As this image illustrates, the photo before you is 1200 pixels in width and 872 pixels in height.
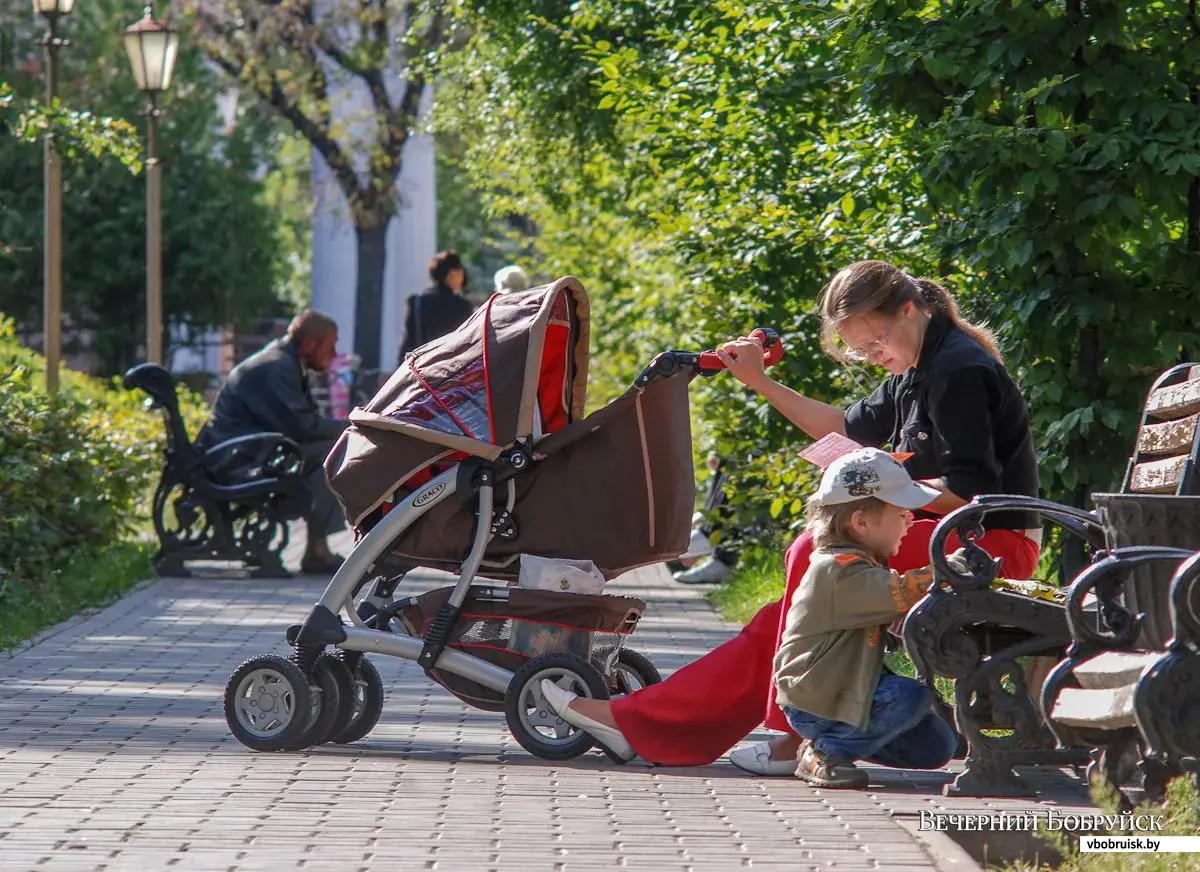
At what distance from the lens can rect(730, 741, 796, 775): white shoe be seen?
6.50 m

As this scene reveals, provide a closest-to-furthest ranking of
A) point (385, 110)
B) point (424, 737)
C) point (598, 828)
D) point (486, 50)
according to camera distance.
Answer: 1. point (598, 828)
2. point (424, 737)
3. point (486, 50)
4. point (385, 110)

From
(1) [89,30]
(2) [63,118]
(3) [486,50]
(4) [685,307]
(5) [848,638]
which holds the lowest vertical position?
(5) [848,638]

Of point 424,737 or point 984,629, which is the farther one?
point 424,737

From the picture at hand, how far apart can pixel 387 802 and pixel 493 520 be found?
130 centimetres

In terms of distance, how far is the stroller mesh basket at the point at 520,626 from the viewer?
6.81 meters

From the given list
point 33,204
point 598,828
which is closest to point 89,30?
point 33,204

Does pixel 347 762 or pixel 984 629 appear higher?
pixel 984 629

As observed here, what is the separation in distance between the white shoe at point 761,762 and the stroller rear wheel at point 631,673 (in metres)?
0.58

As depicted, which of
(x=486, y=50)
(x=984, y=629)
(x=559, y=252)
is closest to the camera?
(x=984, y=629)

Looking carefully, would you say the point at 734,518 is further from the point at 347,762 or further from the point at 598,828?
the point at 598,828

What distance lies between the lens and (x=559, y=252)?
2173cm

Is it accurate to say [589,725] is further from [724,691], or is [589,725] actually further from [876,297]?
[876,297]

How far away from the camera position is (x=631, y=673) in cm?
724

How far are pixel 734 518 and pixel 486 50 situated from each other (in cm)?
809
